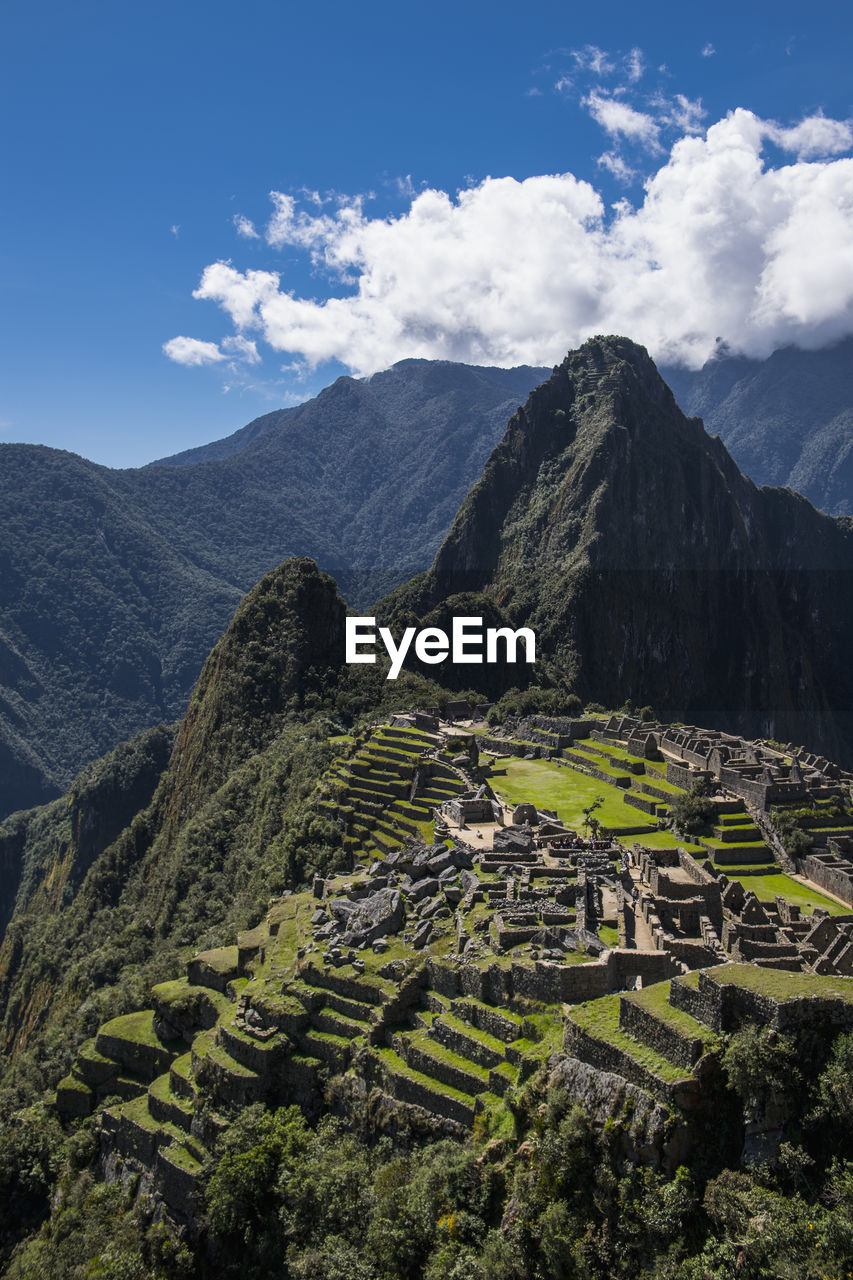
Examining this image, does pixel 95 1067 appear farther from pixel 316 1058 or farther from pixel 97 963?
pixel 97 963

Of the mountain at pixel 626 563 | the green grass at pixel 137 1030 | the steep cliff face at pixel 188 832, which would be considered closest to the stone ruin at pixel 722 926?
the green grass at pixel 137 1030

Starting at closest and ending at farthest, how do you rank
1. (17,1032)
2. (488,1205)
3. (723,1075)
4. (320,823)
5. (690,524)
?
(723,1075) → (488,1205) → (320,823) → (17,1032) → (690,524)

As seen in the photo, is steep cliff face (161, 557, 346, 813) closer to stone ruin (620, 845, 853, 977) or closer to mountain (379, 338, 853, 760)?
mountain (379, 338, 853, 760)

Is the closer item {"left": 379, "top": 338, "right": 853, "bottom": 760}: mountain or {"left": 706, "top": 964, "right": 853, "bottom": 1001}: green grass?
{"left": 706, "top": 964, "right": 853, "bottom": 1001}: green grass

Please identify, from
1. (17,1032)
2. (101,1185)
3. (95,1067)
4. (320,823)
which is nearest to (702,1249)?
(101,1185)

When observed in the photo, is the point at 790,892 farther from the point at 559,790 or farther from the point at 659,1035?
the point at 659,1035

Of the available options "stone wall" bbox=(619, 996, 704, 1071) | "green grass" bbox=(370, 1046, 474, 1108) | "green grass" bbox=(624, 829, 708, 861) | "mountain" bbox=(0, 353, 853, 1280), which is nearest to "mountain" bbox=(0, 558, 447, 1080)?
"mountain" bbox=(0, 353, 853, 1280)
